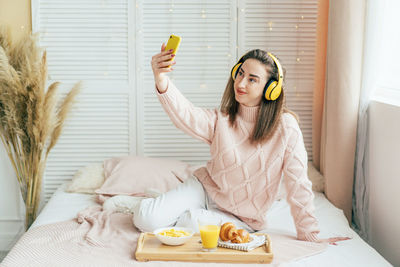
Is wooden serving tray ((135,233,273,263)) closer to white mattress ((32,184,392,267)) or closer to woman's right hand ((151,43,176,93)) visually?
white mattress ((32,184,392,267))

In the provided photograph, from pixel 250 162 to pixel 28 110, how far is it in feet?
4.66

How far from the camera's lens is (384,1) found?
104 inches

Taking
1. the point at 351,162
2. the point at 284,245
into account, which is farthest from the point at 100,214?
the point at 351,162

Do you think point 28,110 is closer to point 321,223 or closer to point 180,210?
point 180,210

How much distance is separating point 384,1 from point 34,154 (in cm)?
209

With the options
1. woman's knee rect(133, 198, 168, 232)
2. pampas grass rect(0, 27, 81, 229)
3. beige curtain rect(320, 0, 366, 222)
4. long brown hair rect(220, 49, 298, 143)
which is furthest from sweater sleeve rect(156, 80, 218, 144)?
pampas grass rect(0, 27, 81, 229)

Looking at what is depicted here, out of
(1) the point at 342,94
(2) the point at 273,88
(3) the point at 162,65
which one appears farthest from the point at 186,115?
(1) the point at 342,94

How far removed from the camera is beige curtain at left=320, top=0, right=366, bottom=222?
2.79 m

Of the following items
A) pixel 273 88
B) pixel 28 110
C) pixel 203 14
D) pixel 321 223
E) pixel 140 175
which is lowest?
pixel 321 223

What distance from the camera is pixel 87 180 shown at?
305 centimetres

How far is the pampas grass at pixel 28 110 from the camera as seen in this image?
299 cm

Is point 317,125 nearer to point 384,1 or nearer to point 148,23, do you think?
point 384,1

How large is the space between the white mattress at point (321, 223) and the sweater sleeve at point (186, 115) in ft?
1.79

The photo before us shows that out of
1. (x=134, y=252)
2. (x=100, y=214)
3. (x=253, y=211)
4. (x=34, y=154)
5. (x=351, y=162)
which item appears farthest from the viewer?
(x=34, y=154)
